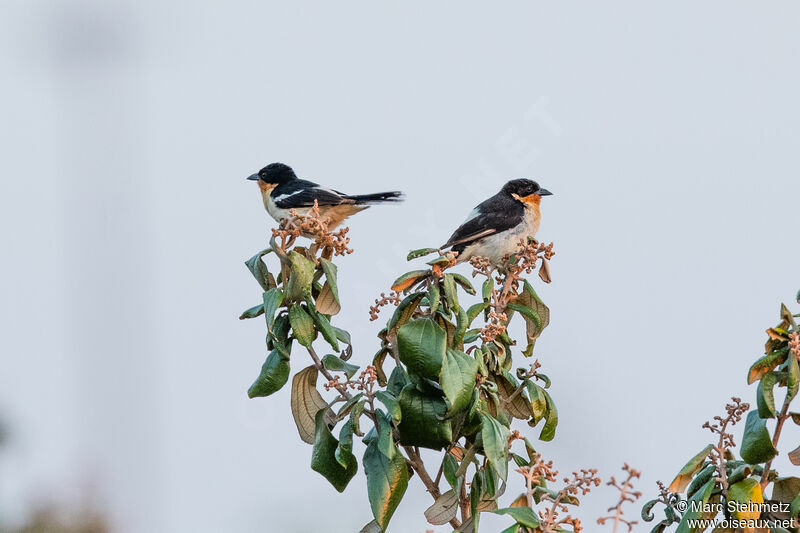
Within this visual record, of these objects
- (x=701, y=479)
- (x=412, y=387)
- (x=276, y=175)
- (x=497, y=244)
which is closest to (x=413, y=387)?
(x=412, y=387)

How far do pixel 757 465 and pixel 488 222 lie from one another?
3864 millimetres

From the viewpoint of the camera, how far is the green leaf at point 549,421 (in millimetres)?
2939

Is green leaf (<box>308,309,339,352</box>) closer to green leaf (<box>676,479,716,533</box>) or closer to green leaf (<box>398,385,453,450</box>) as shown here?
green leaf (<box>398,385,453,450</box>)

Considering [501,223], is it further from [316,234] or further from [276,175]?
[316,234]

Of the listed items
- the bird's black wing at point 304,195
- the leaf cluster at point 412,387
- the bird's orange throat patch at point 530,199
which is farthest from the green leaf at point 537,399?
the bird's orange throat patch at point 530,199

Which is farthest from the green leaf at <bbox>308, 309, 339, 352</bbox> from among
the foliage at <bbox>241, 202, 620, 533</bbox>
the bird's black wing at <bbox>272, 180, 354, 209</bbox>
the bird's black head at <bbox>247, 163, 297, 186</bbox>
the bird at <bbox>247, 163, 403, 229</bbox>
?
the bird's black head at <bbox>247, 163, 297, 186</bbox>

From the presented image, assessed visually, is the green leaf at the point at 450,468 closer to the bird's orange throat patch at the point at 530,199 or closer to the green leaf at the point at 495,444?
the green leaf at the point at 495,444

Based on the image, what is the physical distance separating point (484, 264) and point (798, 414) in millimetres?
1263

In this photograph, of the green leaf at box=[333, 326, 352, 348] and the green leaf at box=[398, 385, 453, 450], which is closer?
the green leaf at box=[398, 385, 453, 450]

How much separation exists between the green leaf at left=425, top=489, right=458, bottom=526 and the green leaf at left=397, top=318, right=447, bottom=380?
1.03ft

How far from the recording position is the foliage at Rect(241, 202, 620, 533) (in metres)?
2.50

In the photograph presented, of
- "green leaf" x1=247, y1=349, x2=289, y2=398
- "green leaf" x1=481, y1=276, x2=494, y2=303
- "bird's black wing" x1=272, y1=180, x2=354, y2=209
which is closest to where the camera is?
"green leaf" x1=247, y1=349, x2=289, y2=398

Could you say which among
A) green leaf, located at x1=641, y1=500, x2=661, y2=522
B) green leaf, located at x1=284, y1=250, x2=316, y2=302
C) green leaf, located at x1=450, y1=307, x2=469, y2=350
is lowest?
green leaf, located at x1=641, y1=500, x2=661, y2=522

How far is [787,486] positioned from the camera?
2.61m
